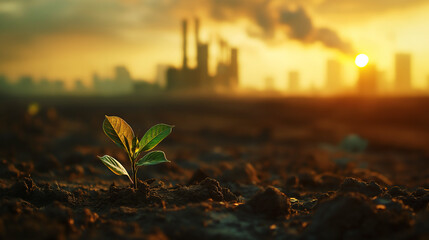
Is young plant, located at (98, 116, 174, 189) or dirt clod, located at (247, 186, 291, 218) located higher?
young plant, located at (98, 116, 174, 189)

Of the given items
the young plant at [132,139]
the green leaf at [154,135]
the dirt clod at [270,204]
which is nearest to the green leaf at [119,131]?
the young plant at [132,139]

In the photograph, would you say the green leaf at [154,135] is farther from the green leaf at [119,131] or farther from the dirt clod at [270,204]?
the dirt clod at [270,204]

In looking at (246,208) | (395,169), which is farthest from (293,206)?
(395,169)

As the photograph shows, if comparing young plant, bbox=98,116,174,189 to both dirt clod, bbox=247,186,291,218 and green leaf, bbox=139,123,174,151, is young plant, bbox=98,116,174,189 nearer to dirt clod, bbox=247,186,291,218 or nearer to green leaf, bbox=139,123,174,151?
green leaf, bbox=139,123,174,151

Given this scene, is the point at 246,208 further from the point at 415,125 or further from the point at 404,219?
the point at 415,125

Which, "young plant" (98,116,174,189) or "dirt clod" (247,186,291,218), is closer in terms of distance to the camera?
"dirt clod" (247,186,291,218)

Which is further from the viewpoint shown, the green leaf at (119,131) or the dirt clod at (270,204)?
the green leaf at (119,131)

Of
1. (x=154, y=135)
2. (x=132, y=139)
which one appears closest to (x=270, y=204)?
(x=154, y=135)

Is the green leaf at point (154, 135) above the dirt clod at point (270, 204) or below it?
above

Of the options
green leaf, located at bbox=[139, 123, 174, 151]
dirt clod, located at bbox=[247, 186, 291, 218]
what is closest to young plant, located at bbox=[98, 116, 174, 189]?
green leaf, located at bbox=[139, 123, 174, 151]
